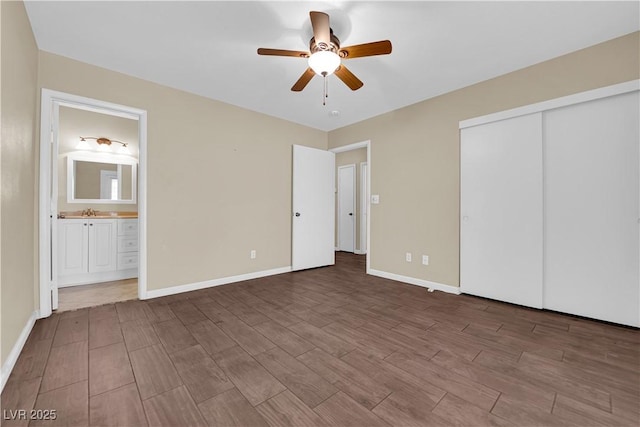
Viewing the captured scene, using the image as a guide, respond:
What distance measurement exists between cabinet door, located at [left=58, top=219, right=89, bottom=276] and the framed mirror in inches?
26.4

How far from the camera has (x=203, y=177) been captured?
340cm

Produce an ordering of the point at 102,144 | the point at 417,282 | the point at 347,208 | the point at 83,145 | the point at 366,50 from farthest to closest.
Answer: the point at 347,208 → the point at 102,144 → the point at 83,145 → the point at 417,282 → the point at 366,50

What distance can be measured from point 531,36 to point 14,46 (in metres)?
3.89

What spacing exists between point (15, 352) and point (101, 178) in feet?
10.6

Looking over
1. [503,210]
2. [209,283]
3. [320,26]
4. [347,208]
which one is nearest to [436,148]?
[503,210]

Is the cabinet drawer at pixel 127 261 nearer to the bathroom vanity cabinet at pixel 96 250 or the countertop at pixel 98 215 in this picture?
the bathroom vanity cabinet at pixel 96 250

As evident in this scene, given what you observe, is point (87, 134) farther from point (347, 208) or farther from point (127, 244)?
point (347, 208)

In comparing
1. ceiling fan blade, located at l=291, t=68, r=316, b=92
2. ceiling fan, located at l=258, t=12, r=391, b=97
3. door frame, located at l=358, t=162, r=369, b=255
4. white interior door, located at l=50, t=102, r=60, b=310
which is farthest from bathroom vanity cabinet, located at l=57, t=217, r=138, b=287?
door frame, located at l=358, t=162, r=369, b=255

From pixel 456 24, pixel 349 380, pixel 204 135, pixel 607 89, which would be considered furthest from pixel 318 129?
pixel 349 380

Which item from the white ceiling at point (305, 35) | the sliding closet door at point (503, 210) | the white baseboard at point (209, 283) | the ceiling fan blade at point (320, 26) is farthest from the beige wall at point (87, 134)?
the sliding closet door at point (503, 210)

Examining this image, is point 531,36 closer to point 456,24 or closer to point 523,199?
point 456,24

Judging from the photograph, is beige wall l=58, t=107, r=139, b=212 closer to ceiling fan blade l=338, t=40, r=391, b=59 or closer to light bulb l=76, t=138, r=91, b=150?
light bulb l=76, t=138, r=91, b=150

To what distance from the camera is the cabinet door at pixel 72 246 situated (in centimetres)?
348

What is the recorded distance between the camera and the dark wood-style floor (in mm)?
1322
